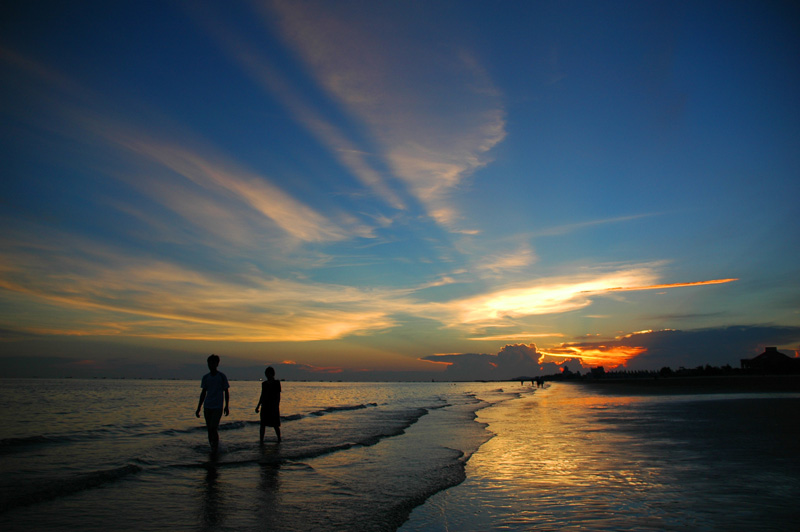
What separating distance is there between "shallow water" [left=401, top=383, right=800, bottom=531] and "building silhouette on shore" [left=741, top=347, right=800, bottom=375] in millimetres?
90747

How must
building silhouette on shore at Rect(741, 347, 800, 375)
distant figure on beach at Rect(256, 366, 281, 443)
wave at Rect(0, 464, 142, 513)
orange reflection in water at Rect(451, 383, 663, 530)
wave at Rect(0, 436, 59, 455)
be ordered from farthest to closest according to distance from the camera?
1. building silhouette on shore at Rect(741, 347, 800, 375)
2. distant figure on beach at Rect(256, 366, 281, 443)
3. wave at Rect(0, 436, 59, 455)
4. wave at Rect(0, 464, 142, 513)
5. orange reflection in water at Rect(451, 383, 663, 530)

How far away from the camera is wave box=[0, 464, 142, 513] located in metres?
8.75

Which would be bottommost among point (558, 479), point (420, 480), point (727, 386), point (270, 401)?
point (727, 386)

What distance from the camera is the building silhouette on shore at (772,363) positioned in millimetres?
84438

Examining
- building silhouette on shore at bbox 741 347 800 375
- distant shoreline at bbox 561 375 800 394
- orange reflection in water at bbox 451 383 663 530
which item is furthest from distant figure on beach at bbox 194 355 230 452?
building silhouette on shore at bbox 741 347 800 375

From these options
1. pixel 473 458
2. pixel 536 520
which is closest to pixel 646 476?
pixel 536 520

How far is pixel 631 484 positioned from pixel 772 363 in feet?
362

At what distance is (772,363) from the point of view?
91.9 metres

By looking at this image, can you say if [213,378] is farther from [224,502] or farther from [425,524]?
[425,524]

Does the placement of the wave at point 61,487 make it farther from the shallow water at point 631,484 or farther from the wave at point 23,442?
the shallow water at point 631,484

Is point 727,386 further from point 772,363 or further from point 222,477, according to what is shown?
point 222,477

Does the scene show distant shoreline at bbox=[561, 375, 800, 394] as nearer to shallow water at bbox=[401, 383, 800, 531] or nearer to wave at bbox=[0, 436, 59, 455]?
shallow water at bbox=[401, 383, 800, 531]

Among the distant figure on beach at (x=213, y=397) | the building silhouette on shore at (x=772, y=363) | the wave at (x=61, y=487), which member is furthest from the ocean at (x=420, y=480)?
the building silhouette on shore at (x=772, y=363)

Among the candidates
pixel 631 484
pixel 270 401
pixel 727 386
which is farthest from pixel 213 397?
pixel 727 386
